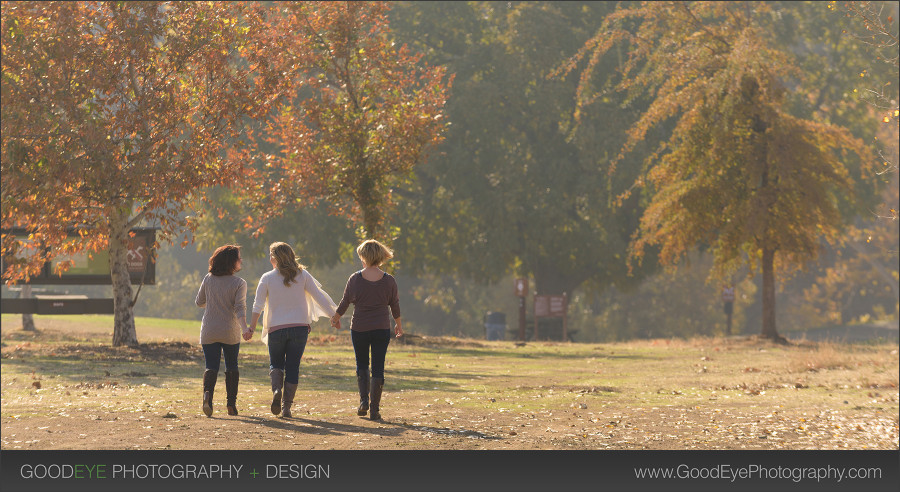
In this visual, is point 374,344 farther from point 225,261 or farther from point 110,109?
point 110,109

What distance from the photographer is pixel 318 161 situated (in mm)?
26766

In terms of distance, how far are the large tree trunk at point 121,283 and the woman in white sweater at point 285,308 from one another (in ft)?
38.2

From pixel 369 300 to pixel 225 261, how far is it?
5.09 ft

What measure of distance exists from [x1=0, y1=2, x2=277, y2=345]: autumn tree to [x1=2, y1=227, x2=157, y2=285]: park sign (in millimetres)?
2544

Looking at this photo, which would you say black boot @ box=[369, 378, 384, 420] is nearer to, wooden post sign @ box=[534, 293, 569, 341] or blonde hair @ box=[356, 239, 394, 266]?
blonde hair @ box=[356, 239, 394, 266]

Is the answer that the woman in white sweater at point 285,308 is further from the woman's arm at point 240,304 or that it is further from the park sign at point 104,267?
the park sign at point 104,267

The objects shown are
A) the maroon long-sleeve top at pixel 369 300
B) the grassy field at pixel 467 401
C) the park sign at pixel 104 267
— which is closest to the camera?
the grassy field at pixel 467 401

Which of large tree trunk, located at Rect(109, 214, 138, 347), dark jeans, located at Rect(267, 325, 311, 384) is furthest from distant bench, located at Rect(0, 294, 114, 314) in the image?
dark jeans, located at Rect(267, 325, 311, 384)

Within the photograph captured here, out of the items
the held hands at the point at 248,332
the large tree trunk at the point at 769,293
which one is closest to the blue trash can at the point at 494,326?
the large tree trunk at the point at 769,293

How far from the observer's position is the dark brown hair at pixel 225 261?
39.3ft

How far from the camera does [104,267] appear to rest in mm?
26641

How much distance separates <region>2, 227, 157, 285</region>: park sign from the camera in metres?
25.5

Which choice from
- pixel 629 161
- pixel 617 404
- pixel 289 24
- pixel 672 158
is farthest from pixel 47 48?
pixel 629 161

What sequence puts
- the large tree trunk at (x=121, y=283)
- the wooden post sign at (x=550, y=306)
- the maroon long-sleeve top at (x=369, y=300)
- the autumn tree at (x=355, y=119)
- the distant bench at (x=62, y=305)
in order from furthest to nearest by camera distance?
the wooden post sign at (x=550, y=306), the distant bench at (x=62, y=305), the autumn tree at (x=355, y=119), the large tree trunk at (x=121, y=283), the maroon long-sleeve top at (x=369, y=300)
